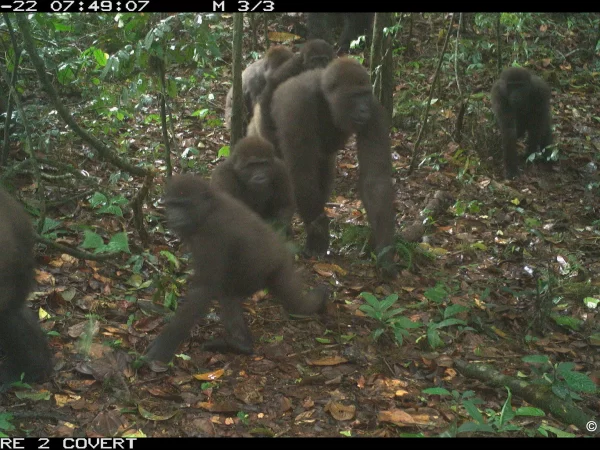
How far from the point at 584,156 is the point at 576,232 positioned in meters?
2.29

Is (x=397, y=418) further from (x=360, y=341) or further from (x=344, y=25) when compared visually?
(x=344, y=25)

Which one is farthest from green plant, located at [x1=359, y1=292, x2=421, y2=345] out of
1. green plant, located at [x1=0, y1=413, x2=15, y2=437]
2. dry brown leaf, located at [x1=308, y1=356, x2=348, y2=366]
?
green plant, located at [x1=0, y1=413, x2=15, y2=437]

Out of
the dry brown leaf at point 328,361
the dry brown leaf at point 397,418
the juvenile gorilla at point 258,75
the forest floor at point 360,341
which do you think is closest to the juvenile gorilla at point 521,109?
the forest floor at point 360,341

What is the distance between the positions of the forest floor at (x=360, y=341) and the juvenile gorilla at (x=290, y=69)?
55.3 inches

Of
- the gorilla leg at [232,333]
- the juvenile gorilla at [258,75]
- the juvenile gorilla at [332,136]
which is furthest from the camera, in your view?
the juvenile gorilla at [258,75]

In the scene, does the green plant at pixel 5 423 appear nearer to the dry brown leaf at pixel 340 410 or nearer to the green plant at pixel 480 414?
the dry brown leaf at pixel 340 410

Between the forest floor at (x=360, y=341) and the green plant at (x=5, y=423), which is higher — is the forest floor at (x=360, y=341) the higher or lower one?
the lower one

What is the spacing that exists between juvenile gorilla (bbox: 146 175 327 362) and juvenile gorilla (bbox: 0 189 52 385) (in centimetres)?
76

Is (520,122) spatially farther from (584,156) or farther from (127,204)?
(127,204)

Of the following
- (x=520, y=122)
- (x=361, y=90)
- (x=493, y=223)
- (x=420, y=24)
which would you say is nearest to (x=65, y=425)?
(x=361, y=90)

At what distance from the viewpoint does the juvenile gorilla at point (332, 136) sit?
700 centimetres

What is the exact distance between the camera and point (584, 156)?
10.1 meters

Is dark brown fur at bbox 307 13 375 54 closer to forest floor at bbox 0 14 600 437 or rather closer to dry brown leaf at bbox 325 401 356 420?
forest floor at bbox 0 14 600 437

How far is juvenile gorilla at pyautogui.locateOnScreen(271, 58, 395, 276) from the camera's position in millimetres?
6996
